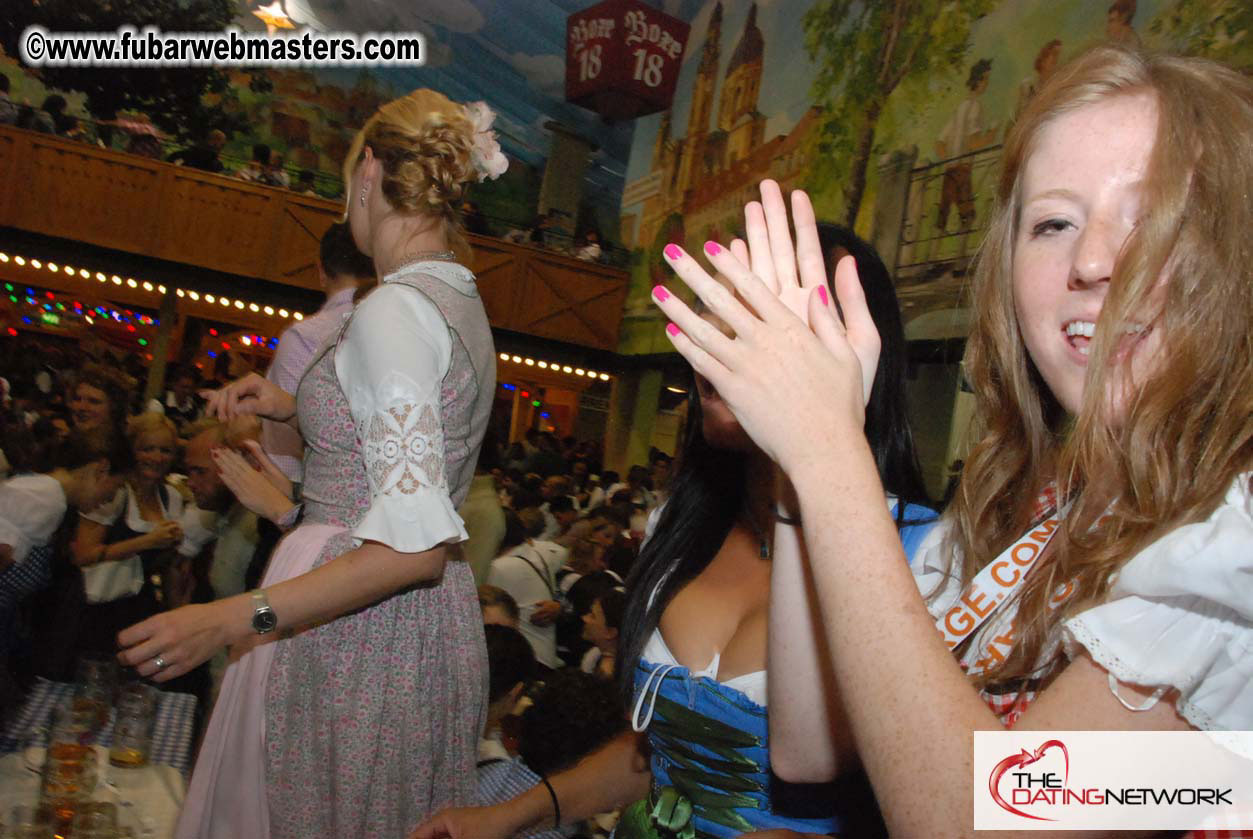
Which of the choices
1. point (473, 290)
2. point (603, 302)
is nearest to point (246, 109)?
point (603, 302)

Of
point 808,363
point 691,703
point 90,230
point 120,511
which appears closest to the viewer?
point 808,363

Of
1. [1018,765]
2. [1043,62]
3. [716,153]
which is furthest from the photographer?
[716,153]

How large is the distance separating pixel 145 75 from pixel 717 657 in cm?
1680

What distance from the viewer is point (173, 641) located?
135 centimetres

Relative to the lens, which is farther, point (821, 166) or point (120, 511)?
point (821, 166)

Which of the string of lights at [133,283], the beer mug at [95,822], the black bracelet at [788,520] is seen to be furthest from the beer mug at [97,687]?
the string of lights at [133,283]

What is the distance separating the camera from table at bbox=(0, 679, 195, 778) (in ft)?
6.24

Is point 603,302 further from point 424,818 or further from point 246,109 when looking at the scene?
point 424,818

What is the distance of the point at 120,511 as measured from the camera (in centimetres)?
400

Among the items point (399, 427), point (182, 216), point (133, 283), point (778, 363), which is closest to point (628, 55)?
point (182, 216)

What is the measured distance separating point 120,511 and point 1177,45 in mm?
7164

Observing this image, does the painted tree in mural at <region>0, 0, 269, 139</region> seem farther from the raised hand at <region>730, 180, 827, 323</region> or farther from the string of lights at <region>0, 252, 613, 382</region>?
the raised hand at <region>730, 180, 827, 323</region>

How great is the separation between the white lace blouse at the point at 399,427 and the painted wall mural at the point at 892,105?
433cm

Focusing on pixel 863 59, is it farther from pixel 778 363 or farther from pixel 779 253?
pixel 778 363
